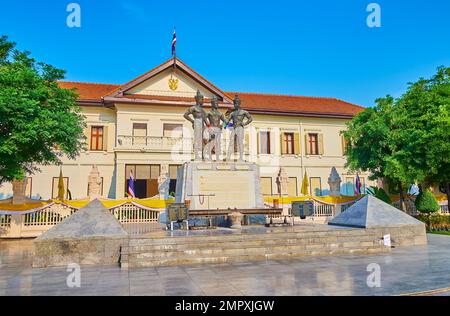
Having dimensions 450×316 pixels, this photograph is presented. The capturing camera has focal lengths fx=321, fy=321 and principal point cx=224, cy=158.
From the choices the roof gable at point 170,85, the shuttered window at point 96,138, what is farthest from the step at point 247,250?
the shuttered window at point 96,138

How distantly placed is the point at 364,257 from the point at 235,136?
7483mm

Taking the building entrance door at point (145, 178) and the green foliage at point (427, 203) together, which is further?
the building entrance door at point (145, 178)

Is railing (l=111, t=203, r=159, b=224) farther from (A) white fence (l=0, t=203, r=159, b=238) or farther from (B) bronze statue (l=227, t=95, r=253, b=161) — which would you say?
(B) bronze statue (l=227, t=95, r=253, b=161)

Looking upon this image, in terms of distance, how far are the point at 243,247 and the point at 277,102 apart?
25.3 m

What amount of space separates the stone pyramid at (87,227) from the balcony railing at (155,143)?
1703 centimetres

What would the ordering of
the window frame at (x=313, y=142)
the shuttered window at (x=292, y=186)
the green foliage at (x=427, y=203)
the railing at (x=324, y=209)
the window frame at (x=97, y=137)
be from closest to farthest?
the green foliage at (x=427, y=203), the railing at (x=324, y=209), the window frame at (x=97, y=137), the shuttered window at (x=292, y=186), the window frame at (x=313, y=142)

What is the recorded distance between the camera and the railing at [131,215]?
17.2m

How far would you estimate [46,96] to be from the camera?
15008 mm

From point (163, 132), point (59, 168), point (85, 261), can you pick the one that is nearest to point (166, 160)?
point (163, 132)

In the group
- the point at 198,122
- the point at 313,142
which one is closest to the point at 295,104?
the point at 313,142

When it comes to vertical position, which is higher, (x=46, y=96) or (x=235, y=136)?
(x=46, y=96)

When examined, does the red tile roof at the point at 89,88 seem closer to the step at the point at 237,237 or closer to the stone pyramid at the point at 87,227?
the stone pyramid at the point at 87,227
